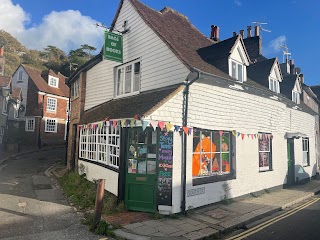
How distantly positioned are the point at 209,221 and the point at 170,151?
2.49 metres

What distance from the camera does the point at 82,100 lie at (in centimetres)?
1518

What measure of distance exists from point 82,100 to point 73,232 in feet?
32.3

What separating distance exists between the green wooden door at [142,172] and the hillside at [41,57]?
44.5 metres

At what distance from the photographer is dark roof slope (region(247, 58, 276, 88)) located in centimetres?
1364

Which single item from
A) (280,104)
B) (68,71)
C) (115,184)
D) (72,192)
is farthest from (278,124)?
(68,71)

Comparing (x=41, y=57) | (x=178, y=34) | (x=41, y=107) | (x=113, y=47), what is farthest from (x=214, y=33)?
(x=41, y=57)

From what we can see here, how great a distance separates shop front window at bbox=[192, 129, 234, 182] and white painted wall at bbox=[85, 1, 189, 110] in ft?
7.98

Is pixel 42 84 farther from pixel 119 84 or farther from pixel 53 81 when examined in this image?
pixel 119 84

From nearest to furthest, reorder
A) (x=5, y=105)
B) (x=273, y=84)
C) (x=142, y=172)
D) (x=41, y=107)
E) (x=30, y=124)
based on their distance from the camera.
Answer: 1. (x=142, y=172)
2. (x=273, y=84)
3. (x=5, y=105)
4. (x=41, y=107)
5. (x=30, y=124)

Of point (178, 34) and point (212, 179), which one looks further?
point (178, 34)

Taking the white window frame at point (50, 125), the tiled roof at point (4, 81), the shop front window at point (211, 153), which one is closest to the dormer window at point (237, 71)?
the shop front window at point (211, 153)

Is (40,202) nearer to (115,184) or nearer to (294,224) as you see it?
(115,184)

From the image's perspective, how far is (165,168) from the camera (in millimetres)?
8180

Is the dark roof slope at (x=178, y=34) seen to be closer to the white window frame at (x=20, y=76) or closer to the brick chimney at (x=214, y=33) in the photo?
the brick chimney at (x=214, y=33)
